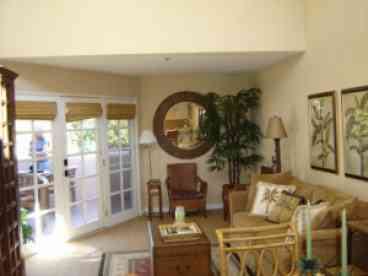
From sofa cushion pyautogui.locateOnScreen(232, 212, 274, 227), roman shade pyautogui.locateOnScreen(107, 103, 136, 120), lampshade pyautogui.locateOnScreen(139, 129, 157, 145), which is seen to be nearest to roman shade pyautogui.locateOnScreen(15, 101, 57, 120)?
roman shade pyautogui.locateOnScreen(107, 103, 136, 120)

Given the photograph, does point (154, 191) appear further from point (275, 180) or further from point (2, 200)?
point (2, 200)

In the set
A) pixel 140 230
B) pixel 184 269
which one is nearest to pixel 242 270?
pixel 184 269

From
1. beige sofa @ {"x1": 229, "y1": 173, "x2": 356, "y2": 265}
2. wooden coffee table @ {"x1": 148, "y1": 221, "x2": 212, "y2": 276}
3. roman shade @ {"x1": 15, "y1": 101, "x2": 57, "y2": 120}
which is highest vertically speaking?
roman shade @ {"x1": 15, "y1": 101, "x2": 57, "y2": 120}

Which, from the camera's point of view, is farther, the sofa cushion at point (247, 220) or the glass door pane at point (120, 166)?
the glass door pane at point (120, 166)

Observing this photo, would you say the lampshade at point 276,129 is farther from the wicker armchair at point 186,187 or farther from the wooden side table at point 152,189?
the wooden side table at point 152,189

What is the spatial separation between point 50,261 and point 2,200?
1.66m

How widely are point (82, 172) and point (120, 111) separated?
3.75ft

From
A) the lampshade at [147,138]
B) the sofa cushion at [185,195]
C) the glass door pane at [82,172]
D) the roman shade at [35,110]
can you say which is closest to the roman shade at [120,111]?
the glass door pane at [82,172]

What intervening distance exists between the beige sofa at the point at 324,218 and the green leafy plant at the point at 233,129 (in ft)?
4.70

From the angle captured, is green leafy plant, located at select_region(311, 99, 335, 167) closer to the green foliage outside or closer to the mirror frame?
the mirror frame

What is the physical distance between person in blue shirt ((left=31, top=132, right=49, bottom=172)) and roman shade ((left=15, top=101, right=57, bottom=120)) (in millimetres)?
247

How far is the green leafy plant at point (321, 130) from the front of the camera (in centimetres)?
413

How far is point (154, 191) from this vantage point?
21.0 feet

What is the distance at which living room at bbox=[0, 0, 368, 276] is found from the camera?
3982mm
